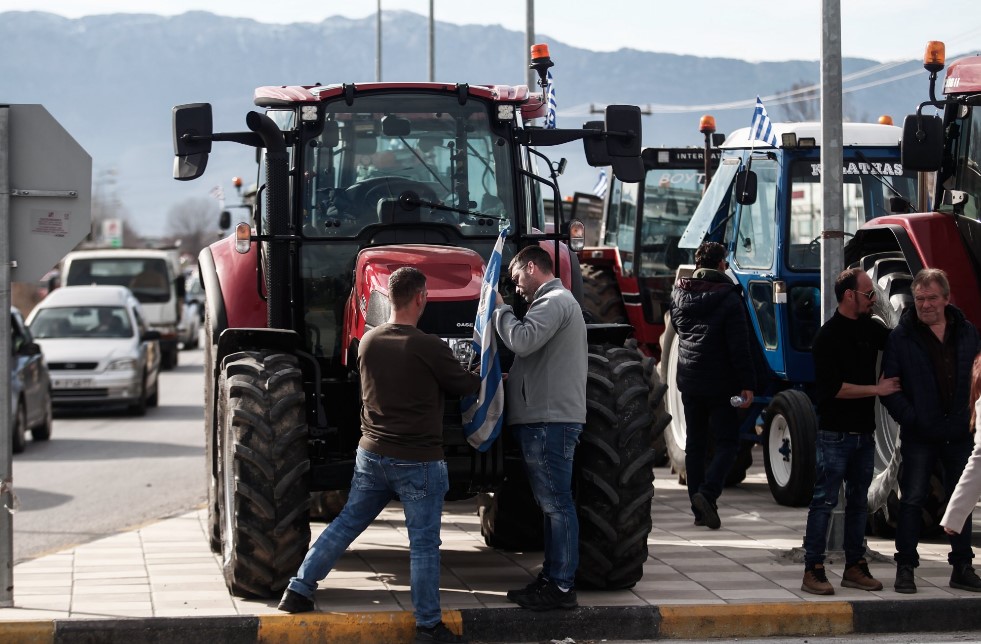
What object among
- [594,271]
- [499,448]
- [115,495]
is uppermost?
[594,271]

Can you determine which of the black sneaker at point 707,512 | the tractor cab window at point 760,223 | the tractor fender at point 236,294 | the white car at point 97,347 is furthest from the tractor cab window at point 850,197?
the white car at point 97,347

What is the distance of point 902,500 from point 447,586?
8.43ft

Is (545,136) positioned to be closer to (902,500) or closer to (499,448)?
(499,448)

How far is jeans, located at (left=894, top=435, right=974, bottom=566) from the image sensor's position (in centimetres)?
837

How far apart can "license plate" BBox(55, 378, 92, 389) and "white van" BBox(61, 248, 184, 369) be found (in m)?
10.6

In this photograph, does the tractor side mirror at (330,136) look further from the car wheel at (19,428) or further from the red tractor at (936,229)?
the car wheel at (19,428)

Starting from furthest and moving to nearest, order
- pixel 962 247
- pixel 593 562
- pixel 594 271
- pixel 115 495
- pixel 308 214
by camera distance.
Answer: pixel 594 271 < pixel 115 495 < pixel 962 247 < pixel 308 214 < pixel 593 562

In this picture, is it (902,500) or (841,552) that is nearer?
(902,500)

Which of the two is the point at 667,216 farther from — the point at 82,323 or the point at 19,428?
the point at 82,323

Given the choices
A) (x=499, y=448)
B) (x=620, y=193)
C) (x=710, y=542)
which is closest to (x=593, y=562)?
(x=499, y=448)

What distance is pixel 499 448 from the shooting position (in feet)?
26.9

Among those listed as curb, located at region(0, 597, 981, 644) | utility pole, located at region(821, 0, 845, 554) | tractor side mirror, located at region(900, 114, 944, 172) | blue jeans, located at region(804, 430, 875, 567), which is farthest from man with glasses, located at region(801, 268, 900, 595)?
tractor side mirror, located at region(900, 114, 944, 172)

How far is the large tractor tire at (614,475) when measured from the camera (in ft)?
26.9

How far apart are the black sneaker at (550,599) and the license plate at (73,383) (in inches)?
657
